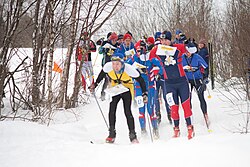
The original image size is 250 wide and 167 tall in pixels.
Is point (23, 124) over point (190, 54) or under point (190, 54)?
under

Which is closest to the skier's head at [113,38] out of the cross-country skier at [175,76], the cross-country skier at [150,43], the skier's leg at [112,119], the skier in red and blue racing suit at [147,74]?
the cross-country skier at [150,43]

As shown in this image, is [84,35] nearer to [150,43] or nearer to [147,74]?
[150,43]

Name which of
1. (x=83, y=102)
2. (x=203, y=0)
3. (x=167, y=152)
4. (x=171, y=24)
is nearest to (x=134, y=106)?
(x=83, y=102)

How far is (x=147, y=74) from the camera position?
7.11 meters

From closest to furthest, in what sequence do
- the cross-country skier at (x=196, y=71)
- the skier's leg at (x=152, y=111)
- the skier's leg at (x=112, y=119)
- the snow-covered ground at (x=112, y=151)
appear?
the snow-covered ground at (x=112, y=151), the skier's leg at (x=112, y=119), the skier's leg at (x=152, y=111), the cross-country skier at (x=196, y=71)

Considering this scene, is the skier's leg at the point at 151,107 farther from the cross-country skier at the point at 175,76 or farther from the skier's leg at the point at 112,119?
the skier's leg at the point at 112,119

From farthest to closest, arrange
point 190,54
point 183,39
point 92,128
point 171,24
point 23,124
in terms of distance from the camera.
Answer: point 171,24, point 183,39, point 92,128, point 190,54, point 23,124

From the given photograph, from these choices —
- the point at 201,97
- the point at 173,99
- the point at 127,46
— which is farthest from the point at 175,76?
the point at 127,46

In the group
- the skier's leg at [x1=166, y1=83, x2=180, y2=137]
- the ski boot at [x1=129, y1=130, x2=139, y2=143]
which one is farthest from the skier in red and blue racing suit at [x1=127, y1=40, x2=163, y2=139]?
the ski boot at [x1=129, y1=130, x2=139, y2=143]

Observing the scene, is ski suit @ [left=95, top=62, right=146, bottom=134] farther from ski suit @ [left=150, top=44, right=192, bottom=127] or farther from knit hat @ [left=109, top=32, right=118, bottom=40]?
knit hat @ [left=109, top=32, right=118, bottom=40]

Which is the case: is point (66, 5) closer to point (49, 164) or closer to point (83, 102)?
point (83, 102)

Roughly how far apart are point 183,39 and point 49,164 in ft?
18.2

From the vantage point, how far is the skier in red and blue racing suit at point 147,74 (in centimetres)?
651

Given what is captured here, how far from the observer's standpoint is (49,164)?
3850 mm
